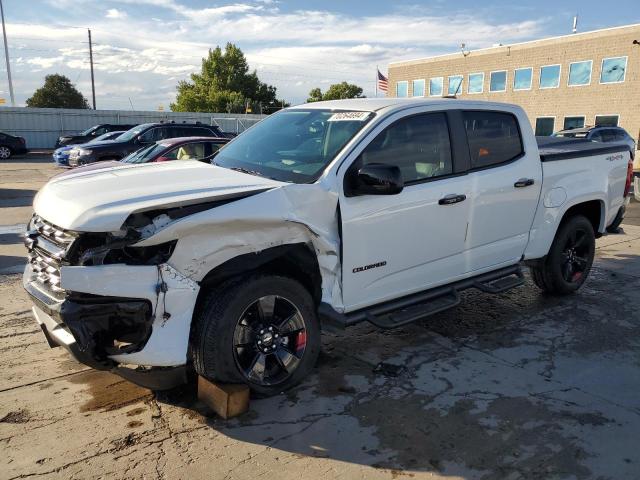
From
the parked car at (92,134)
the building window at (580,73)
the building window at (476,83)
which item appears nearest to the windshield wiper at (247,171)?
the parked car at (92,134)

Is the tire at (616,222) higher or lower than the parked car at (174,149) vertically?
lower

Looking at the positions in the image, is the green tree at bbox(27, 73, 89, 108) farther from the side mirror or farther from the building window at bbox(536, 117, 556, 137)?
the side mirror

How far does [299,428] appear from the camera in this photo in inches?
132

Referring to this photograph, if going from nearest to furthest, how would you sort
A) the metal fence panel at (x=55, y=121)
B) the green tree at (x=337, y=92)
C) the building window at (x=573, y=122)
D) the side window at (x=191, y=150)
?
1. the side window at (x=191, y=150)
2. the metal fence panel at (x=55, y=121)
3. the building window at (x=573, y=122)
4. the green tree at (x=337, y=92)

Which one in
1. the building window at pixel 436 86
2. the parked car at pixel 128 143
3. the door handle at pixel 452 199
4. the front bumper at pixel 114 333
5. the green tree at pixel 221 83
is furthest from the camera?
the green tree at pixel 221 83

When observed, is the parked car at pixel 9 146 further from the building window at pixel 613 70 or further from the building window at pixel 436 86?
the building window at pixel 613 70

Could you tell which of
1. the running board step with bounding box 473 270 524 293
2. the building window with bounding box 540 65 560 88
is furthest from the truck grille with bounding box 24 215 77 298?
the building window with bounding box 540 65 560 88

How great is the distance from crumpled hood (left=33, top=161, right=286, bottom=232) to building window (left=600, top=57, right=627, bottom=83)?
34022mm

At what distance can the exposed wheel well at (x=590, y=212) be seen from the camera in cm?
575

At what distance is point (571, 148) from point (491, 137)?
1389 millimetres

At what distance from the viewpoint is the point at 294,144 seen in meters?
4.25

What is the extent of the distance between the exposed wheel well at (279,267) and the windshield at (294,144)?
19.3 inches

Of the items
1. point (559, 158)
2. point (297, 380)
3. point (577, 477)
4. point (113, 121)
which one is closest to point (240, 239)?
point (297, 380)

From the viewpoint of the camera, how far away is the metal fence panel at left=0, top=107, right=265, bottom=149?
33.0m
